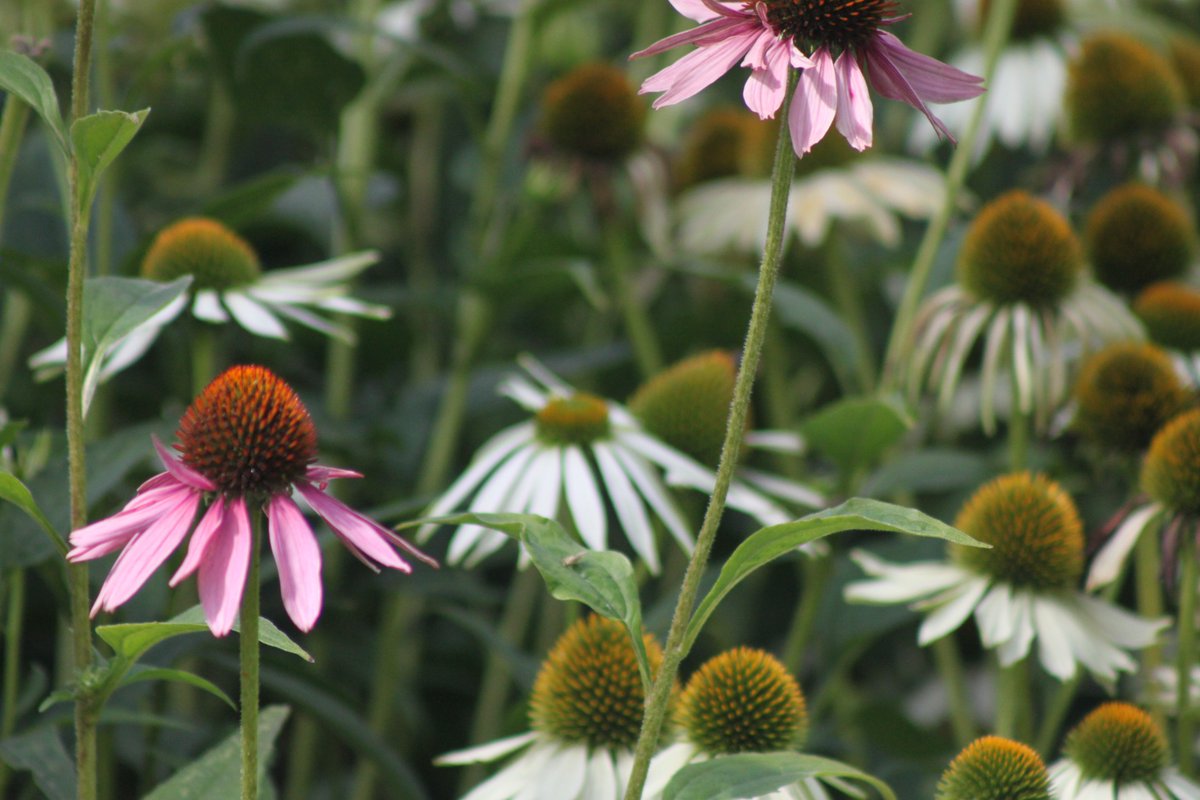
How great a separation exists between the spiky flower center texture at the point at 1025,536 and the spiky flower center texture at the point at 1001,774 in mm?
258

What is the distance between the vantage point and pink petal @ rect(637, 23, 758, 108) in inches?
26.5

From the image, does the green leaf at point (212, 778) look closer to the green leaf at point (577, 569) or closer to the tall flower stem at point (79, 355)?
the tall flower stem at point (79, 355)

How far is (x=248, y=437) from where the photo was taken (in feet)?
2.14

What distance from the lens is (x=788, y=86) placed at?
0.68 m

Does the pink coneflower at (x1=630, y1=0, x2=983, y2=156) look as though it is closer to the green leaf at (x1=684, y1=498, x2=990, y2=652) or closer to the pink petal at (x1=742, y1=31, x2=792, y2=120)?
the pink petal at (x1=742, y1=31, x2=792, y2=120)

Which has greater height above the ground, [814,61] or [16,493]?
[814,61]

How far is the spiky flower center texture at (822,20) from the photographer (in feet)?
2.25

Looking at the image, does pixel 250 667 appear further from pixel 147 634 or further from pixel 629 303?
pixel 629 303

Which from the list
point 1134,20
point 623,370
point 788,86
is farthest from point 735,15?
point 1134,20

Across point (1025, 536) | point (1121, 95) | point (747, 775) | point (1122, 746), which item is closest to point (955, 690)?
point (1025, 536)

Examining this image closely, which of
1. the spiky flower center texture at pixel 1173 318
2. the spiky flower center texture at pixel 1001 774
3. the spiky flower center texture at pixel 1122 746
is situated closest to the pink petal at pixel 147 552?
the spiky flower center texture at pixel 1001 774

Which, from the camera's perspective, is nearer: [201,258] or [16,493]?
[16,493]

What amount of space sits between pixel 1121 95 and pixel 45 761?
4.41 ft

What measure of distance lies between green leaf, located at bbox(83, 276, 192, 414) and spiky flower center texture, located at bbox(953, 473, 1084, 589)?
615 mm
